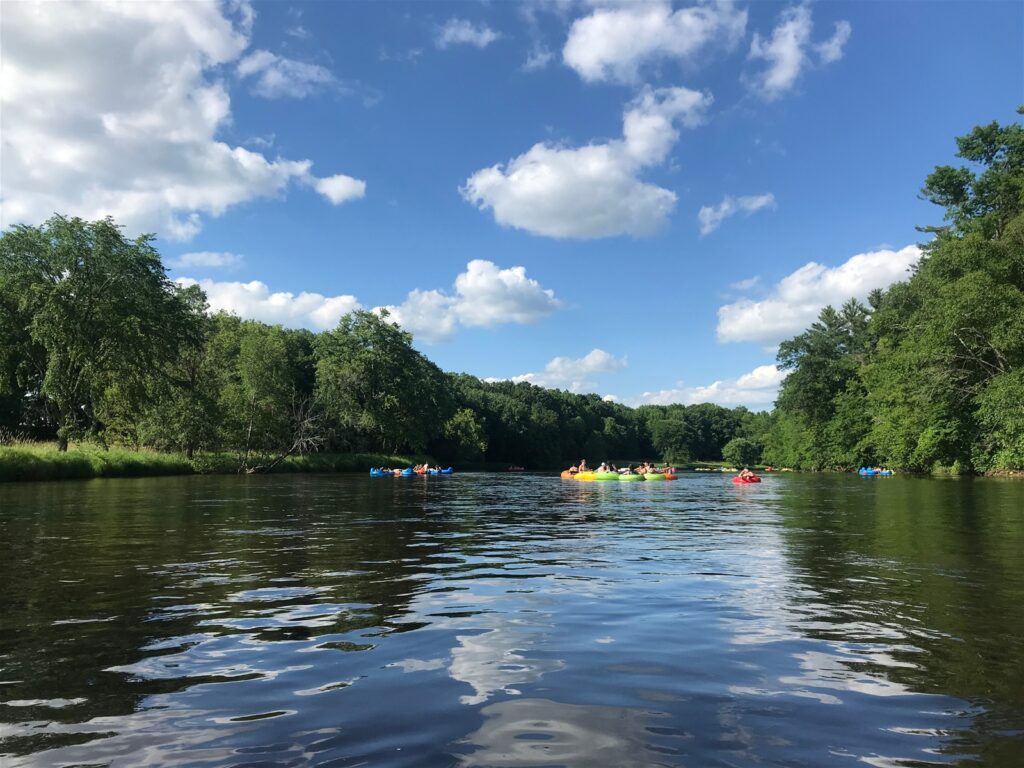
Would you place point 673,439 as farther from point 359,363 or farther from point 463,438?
point 359,363

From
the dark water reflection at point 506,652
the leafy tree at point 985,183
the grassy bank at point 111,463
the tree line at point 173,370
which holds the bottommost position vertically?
the dark water reflection at point 506,652

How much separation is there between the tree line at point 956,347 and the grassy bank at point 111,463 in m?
45.2

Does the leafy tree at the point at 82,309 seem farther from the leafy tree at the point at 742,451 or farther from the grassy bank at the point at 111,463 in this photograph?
the leafy tree at the point at 742,451

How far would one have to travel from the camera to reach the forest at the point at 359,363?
38.1m

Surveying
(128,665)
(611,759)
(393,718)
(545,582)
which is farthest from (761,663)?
(128,665)

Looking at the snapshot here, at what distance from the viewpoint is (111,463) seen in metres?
35.9

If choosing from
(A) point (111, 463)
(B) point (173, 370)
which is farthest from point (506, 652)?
(B) point (173, 370)

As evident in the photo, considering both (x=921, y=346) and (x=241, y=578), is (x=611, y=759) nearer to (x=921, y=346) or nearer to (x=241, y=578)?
(x=241, y=578)

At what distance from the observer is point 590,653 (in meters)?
5.42

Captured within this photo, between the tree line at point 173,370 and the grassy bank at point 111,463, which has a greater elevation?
the tree line at point 173,370

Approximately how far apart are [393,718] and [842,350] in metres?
80.3

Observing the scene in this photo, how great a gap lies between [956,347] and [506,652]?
42.8m

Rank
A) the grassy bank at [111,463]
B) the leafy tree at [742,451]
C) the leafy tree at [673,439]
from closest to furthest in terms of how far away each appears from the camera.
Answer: the grassy bank at [111,463] < the leafy tree at [742,451] < the leafy tree at [673,439]

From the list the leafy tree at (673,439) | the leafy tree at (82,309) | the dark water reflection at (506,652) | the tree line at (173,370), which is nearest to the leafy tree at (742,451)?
the leafy tree at (673,439)
